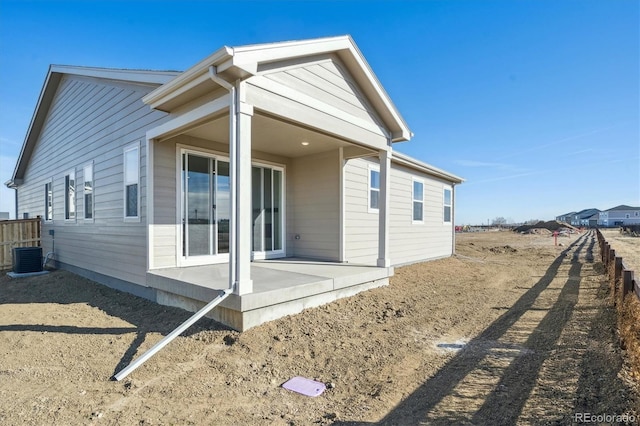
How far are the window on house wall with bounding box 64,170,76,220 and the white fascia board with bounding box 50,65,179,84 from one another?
2646 mm

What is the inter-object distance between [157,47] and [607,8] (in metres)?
11.7

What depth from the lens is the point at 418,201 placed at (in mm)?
10852

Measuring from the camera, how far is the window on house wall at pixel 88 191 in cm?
763

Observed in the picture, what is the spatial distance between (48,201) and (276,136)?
30.2 feet

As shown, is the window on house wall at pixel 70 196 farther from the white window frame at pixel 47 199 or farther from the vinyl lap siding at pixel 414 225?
the vinyl lap siding at pixel 414 225

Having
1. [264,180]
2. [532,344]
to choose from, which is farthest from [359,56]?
[532,344]

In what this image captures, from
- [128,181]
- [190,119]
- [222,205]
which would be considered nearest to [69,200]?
[128,181]

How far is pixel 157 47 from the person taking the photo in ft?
33.0

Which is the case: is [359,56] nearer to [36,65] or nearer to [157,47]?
[157,47]

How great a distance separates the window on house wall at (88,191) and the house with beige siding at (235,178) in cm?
5

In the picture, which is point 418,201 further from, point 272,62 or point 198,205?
point 272,62

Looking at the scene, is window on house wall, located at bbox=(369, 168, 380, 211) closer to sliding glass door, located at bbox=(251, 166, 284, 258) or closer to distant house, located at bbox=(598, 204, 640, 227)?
sliding glass door, located at bbox=(251, 166, 284, 258)

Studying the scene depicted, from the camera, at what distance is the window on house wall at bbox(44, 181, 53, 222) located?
10178 mm

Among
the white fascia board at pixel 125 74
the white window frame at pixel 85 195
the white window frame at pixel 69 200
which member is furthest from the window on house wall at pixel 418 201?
the white window frame at pixel 69 200
